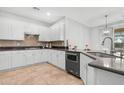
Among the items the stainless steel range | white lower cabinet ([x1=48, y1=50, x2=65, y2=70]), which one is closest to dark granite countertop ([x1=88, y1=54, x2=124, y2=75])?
the stainless steel range

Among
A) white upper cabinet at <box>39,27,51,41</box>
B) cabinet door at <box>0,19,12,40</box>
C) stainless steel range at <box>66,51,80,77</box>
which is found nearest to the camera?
stainless steel range at <box>66,51,80,77</box>

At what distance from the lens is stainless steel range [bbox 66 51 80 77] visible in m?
2.95

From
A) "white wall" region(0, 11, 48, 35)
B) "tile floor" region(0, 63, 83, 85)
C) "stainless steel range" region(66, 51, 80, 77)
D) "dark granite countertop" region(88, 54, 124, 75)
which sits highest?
"white wall" region(0, 11, 48, 35)

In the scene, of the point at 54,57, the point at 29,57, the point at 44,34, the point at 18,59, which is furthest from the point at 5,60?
the point at 44,34

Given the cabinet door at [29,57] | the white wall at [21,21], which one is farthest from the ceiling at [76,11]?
the cabinet door at [29,57]

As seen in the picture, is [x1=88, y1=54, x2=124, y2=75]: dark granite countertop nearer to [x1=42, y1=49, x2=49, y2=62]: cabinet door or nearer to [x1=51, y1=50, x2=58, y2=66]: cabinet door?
[x1=51, y1=50, x2=58, y2=66]: cabinet door

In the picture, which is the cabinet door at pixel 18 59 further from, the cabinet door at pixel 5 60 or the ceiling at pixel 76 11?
the ceiling at pixel 76 11

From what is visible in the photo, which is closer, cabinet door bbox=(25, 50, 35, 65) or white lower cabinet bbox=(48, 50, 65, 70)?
white lower cabinet bbox=(48, 50, 65, 70)

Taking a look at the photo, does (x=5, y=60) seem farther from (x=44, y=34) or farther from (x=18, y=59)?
(x=44, y=34)

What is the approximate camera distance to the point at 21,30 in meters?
4.25

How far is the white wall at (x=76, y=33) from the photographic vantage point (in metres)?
4.33
